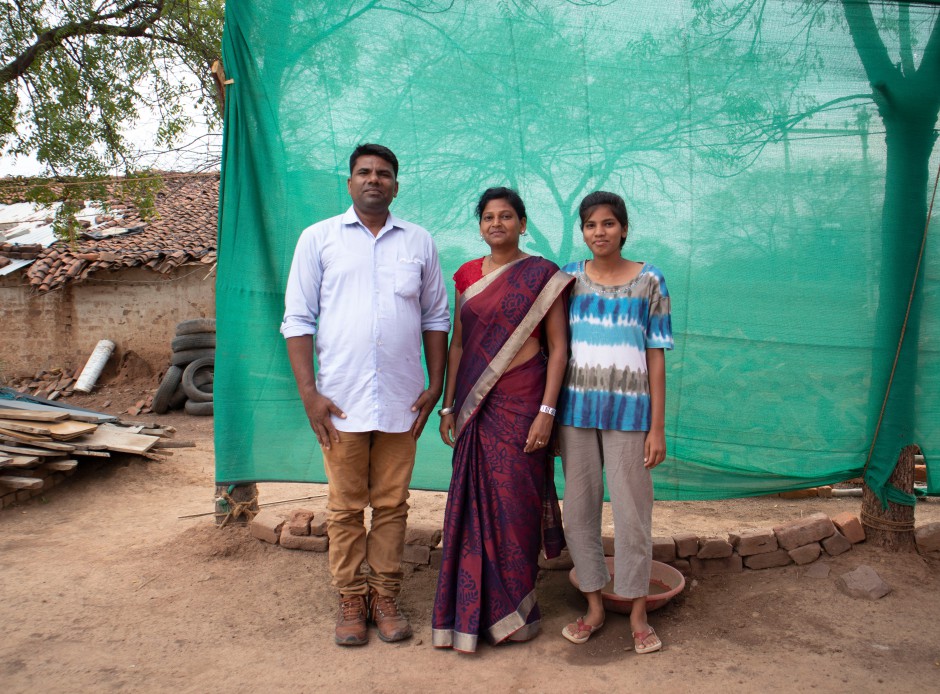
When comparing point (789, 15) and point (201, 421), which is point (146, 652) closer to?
point (789, 15)

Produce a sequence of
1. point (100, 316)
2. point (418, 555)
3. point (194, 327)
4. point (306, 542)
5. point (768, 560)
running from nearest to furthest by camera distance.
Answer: point (768, 560) → point (418, 555) → point (306, 542) → point (194, 327) → point (100, 316)

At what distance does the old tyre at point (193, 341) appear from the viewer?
34.9ft

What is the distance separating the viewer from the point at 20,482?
16.2 feet

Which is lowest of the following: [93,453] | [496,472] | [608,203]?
[93,453]

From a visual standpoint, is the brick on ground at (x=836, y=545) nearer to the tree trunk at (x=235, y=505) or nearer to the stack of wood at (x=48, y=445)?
the tree trunk at (x=235, y=505)

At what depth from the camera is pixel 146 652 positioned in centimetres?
276

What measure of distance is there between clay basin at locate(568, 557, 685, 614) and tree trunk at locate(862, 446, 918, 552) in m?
1.08

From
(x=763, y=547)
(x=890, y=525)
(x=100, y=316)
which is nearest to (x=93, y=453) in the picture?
(x=763, y=547)

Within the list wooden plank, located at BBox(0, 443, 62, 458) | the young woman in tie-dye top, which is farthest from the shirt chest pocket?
wooden plank, located at BBox(0, 443, 62, 458)

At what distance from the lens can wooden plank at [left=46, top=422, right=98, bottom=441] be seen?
5.53 metres

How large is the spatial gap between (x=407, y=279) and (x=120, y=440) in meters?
4.39

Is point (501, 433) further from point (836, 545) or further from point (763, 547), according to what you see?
point (836, 545)

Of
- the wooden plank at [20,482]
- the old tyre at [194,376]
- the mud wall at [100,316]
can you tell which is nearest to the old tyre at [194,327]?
the old tyre at [194,376]

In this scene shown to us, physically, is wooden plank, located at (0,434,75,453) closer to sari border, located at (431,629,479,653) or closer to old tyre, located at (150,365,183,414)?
sari border, located at (431,629,479,653)
